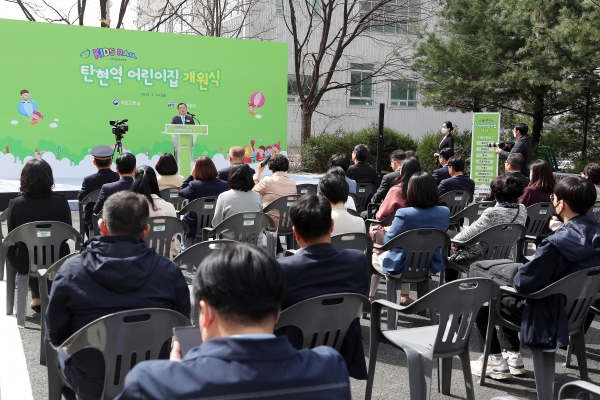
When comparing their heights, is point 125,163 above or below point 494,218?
above

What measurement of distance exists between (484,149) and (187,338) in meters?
11.3

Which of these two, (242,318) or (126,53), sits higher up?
(126,53)

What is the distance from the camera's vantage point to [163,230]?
14.4 ft

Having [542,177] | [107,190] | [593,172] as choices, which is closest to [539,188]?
[542,177]

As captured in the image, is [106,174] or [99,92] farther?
[99,92]

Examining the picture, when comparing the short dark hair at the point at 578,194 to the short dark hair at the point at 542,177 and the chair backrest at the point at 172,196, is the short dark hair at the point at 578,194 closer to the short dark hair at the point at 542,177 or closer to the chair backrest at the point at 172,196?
the short dark hair at the point at 542,177

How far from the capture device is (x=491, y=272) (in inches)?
140

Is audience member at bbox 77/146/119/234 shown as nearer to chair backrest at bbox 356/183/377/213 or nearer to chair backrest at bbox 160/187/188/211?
chair backrest at bbox 160/187/188/211

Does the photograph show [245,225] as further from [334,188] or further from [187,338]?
[187,338]

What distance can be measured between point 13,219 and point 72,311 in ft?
7.53

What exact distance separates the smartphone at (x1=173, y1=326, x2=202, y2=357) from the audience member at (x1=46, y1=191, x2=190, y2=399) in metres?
0.69

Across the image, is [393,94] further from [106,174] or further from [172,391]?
[172,391]

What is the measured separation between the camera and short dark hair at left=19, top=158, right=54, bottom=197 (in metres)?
4.32

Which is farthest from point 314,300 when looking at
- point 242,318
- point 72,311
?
point 242,318
